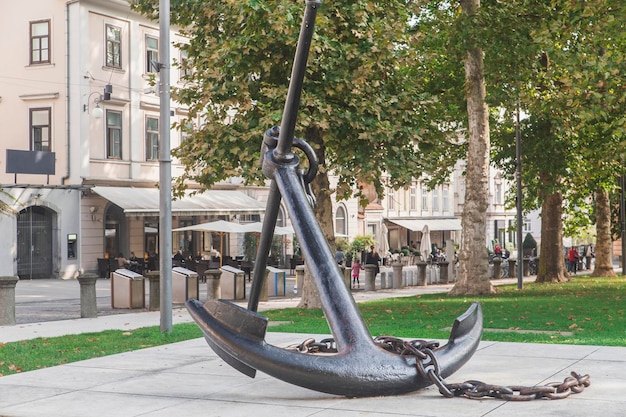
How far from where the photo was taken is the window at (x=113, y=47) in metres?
39.2

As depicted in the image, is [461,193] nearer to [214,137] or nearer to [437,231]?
[437,231]

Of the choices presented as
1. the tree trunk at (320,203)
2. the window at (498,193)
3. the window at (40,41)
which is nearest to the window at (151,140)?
the window at (40,41)

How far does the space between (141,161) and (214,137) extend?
22319 mm

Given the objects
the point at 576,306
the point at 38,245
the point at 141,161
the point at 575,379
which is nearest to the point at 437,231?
the point at 141,161

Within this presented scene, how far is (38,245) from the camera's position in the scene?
36594mm

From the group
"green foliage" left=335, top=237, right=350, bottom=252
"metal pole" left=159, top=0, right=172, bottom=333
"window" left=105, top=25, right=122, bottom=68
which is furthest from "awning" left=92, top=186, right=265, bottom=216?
"metal pole" left=159, top=0, right=172, bottom=333

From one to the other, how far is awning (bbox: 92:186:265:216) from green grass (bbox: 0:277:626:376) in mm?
14019

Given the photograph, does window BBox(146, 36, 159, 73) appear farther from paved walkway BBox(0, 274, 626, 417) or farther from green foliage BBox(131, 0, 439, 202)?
paved walkway BBox(0, 274, 626, 417)

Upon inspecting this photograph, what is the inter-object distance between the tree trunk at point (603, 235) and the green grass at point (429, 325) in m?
12.7

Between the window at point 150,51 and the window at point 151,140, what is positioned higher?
the window at point 150,51

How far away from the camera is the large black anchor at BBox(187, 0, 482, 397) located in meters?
7.45

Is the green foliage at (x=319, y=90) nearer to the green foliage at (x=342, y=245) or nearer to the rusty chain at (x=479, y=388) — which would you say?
the rusty chain at (x=479, y=388)

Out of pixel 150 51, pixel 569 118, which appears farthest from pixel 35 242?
pixel 569 118

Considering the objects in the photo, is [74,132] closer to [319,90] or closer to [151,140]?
[151,140]
